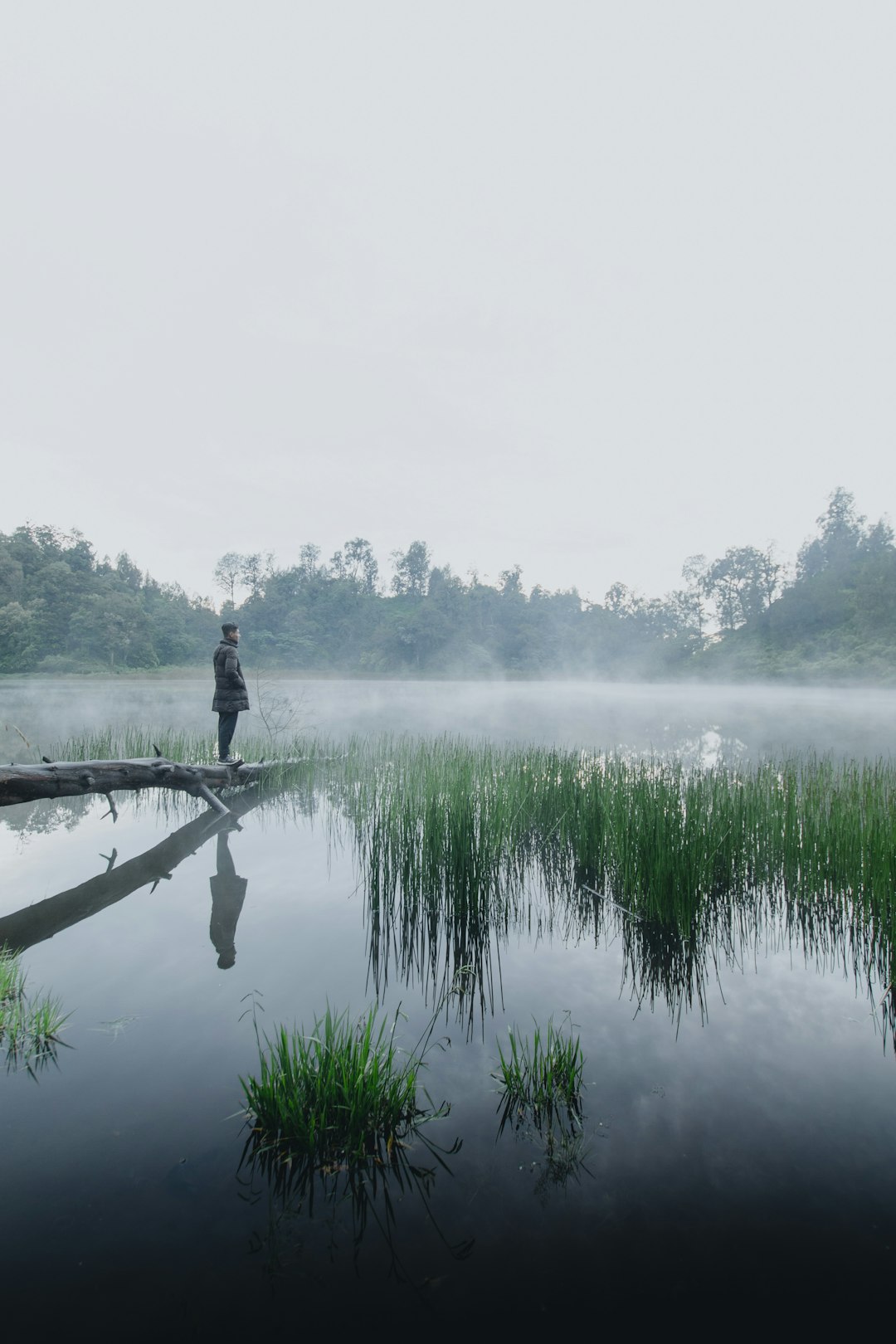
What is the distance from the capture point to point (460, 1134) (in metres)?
1.98

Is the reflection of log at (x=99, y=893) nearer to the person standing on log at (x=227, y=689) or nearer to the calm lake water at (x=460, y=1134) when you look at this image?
the calm lake water at (x=460, y=1134)

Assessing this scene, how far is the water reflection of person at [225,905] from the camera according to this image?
333 cm

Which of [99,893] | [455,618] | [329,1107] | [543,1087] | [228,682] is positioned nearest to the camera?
[329,1107]

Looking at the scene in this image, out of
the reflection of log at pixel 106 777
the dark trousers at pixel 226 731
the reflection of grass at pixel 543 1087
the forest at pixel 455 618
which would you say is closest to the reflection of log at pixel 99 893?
the reflection of log at pixel 106 777

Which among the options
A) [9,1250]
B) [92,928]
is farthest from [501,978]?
[92,928]

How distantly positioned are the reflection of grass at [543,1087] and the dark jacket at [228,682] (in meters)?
6.22

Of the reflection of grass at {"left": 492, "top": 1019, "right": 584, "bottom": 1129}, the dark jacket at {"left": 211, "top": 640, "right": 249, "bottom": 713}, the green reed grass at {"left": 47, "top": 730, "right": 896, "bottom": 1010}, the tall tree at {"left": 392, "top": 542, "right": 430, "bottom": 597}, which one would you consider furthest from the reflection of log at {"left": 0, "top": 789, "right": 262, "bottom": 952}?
the tall tree at {"left": 392, "top": 542, "right": 430, "bottom": 597}

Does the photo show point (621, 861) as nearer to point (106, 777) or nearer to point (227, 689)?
point (106, 777)

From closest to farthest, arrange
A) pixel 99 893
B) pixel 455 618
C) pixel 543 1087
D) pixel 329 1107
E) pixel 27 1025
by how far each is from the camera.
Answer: pixel 329 1107
pixel 543 1087
pixel 27 1025
pixel 99 893
pixel 455 618

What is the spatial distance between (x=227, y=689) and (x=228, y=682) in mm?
93

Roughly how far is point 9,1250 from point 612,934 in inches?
114

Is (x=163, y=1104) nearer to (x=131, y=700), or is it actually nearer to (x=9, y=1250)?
(x=9, y=1250)

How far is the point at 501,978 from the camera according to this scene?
120 inches

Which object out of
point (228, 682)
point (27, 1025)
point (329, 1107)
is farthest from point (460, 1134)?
point (228, 682)
